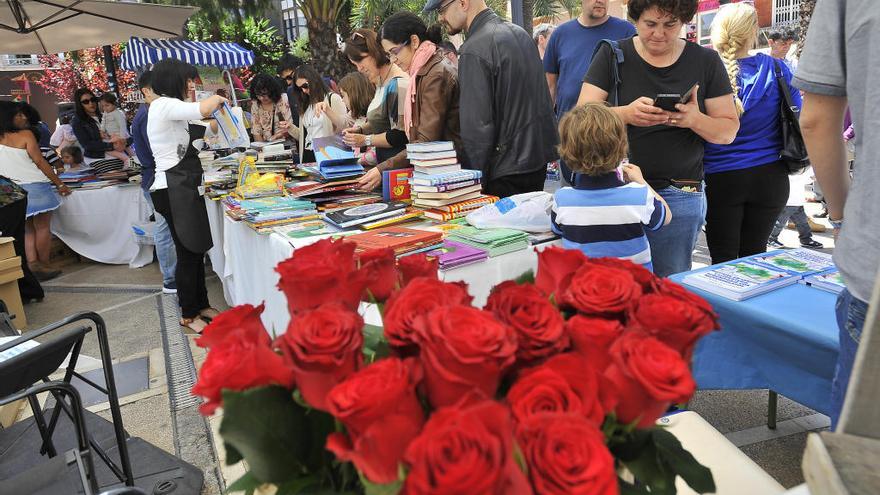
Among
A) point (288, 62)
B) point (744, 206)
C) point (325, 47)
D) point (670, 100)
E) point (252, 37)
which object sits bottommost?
point (744, 206)

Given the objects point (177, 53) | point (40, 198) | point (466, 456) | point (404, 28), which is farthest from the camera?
point (177, 53)

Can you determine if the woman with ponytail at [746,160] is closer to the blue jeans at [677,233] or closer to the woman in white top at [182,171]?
the blue jeans at [677,233]

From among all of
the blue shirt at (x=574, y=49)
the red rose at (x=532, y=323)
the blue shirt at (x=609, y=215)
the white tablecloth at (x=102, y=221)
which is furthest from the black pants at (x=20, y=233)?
the red rose at (x=532, y=323)

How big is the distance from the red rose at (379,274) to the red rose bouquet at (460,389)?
69 millimetres

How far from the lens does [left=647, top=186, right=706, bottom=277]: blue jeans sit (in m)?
2.41

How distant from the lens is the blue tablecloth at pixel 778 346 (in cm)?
162

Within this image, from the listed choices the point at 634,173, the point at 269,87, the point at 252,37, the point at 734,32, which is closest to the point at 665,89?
the point at 634,173

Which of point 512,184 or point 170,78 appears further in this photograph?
point 170,78

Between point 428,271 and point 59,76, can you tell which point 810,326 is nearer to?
point 428,271

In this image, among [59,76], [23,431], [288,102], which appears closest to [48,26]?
[288,102]

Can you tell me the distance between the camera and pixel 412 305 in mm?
651

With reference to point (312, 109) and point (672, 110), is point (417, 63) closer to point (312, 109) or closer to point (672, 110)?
point (672, 110)

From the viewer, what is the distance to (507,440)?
1.60ft

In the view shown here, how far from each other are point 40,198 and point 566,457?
21.7 ft
